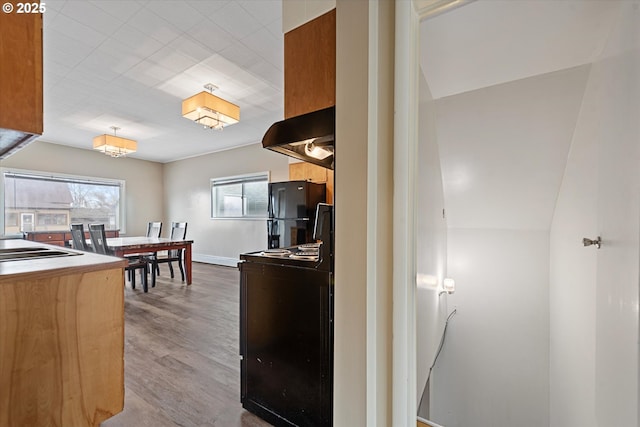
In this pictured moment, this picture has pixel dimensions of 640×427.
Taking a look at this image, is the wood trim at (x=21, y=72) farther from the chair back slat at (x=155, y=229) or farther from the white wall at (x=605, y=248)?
the chair back slat at (x=155, y=229)

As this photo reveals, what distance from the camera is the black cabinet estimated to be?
4.09ft

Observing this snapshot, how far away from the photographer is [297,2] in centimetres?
167

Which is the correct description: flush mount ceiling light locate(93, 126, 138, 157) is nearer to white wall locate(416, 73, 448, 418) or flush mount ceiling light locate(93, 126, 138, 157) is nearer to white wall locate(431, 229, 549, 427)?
white wall locate(416, 73, 448, 418)

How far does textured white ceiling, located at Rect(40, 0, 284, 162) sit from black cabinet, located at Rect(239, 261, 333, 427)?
6.15ft

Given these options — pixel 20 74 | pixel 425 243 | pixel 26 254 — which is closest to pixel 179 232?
pixel 26 254

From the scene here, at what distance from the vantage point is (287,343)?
1.36 meters

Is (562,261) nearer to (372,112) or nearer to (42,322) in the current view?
(372,112)

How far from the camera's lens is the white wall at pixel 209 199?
5.37 meters

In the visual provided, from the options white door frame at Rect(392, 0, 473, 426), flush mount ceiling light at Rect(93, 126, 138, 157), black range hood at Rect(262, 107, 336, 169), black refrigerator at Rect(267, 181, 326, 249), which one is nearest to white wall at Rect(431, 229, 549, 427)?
black refrigerator at Rect(267, 181, 326, 249)

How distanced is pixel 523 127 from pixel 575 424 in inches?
93.7

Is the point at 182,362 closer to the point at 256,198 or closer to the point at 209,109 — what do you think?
the point at 209,109

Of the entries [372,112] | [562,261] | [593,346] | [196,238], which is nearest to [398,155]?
[372,112]

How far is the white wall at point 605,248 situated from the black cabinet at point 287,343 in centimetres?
125

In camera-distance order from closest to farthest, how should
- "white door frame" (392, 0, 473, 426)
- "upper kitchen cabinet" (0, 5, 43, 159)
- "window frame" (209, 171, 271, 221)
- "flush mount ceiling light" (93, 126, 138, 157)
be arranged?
"white door frame" (392, 0, 473, 426) < "upper kitchen cabinet" (0, 5, 43, 159) < "flush mount ceiling light" (93, 126, 138, 157) < "window frame" (209, 171, 271, 221)
